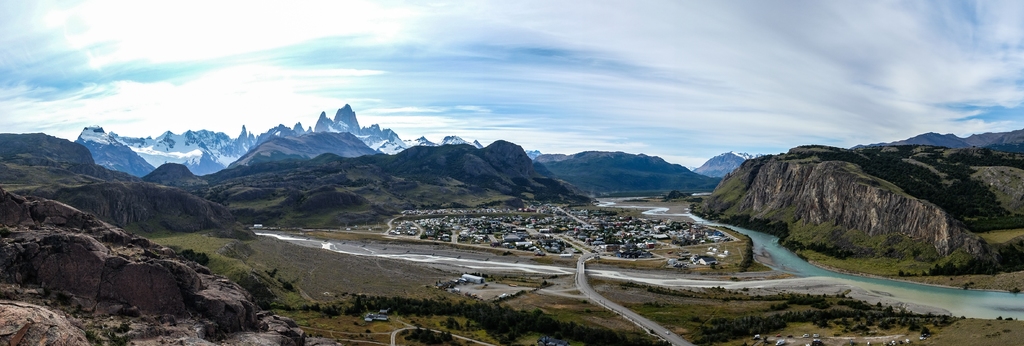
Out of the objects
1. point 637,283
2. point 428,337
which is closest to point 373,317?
point 428,337

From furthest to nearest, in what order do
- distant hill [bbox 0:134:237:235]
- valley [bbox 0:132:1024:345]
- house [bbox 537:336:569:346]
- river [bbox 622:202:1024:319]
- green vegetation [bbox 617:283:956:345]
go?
distant hill [bbox 0:134:237:235] → river [bbox 622:202:1024:319] → valley [bbox 0:132:1024:345] → green vegetation [bbox 617:283:956:345] → house [bbox 537:336:569:346]

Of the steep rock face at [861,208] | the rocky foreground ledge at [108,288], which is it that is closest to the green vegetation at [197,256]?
the rocky foreground ledge at [108,288]

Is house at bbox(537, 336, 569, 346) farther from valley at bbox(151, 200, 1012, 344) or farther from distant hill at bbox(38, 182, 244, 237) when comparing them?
distant hill at bbox(38, 182, 244, 237)

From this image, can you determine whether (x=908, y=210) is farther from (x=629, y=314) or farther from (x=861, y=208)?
(x=629, y=314)

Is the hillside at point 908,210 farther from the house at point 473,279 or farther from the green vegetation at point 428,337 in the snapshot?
the green vegetation at point 428,337

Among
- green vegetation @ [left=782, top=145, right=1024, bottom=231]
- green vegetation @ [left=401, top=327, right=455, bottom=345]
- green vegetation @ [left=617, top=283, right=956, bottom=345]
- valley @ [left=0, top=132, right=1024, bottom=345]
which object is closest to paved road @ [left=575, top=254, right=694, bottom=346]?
valley @ [left=0, top=132, right=1024, bottom=345]

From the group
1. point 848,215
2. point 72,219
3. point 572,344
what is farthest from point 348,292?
point 848,215
